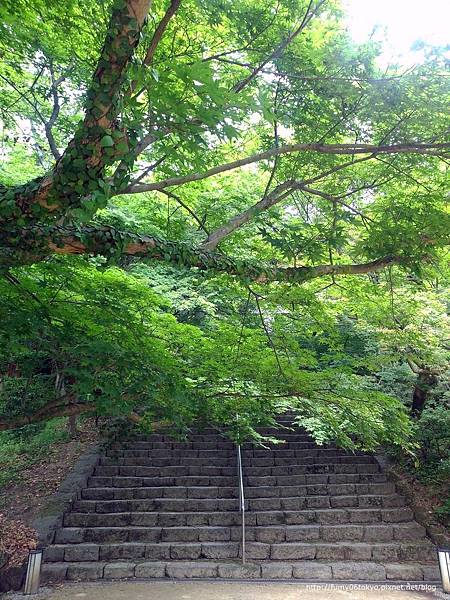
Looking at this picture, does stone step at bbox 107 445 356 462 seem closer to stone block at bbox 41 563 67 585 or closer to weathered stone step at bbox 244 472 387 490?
weathered stone step at bbox 244 472 387 490

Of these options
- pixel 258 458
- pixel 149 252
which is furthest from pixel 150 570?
pixel 149 252

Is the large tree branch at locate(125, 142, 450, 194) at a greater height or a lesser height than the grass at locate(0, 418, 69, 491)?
greater

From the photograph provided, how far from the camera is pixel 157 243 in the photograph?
3.41 m

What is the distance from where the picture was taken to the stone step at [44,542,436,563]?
220 inches

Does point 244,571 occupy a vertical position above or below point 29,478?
below

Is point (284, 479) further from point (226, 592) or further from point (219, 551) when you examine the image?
point (226, 592)

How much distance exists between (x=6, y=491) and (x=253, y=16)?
8769mm

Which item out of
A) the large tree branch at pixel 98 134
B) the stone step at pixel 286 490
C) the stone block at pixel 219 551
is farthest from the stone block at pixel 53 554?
the large tree branch at pixel 98 134

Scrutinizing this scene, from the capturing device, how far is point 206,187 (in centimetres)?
597

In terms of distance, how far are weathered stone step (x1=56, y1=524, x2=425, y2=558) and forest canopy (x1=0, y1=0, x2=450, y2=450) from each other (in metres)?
1.52

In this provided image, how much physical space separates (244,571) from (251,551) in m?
0.40

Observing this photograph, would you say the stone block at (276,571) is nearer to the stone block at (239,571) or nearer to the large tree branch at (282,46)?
the stone block at (239,571)

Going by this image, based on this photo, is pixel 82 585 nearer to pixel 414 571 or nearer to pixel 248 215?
pixel 414 571

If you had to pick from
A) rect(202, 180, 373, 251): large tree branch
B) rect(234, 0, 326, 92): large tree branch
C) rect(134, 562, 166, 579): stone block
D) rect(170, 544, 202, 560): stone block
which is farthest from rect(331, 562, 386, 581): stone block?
rect(234, 0, 326, 92): large tree branch
